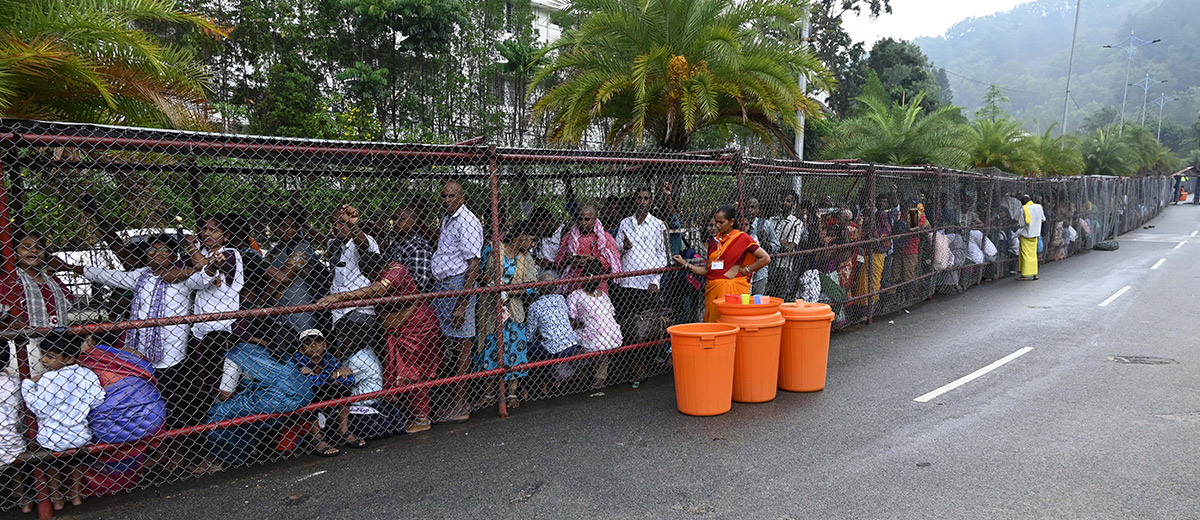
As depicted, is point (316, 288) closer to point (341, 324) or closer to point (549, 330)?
point (341, 324)

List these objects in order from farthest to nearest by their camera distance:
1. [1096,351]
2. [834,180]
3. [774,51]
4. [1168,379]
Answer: [774,51] < [834,180] < [1096,351] < [1168,379]

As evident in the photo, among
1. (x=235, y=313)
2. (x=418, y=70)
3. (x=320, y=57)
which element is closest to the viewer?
(x=235, y=313)

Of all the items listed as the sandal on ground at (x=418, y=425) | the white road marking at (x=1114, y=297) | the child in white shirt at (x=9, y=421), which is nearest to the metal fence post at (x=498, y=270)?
the sandal on ground at (x=418, y=425)

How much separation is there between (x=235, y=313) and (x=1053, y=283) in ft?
48.7

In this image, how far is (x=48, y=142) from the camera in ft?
13.0

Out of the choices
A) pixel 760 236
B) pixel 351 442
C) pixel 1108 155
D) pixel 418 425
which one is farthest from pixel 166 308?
pixel 1108 155

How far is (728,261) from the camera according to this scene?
273 inches

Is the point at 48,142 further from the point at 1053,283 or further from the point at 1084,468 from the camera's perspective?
the point at 1053,283

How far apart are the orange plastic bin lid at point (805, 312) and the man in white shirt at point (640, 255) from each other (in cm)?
135

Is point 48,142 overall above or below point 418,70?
below

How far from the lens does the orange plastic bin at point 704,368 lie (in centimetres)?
572

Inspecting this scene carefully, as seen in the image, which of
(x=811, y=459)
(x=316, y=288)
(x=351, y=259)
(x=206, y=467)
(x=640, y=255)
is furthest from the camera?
(x=640, y=255)

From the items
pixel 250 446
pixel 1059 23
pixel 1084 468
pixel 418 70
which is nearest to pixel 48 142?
pixel 250 446

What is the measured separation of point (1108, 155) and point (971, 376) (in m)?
39.4
